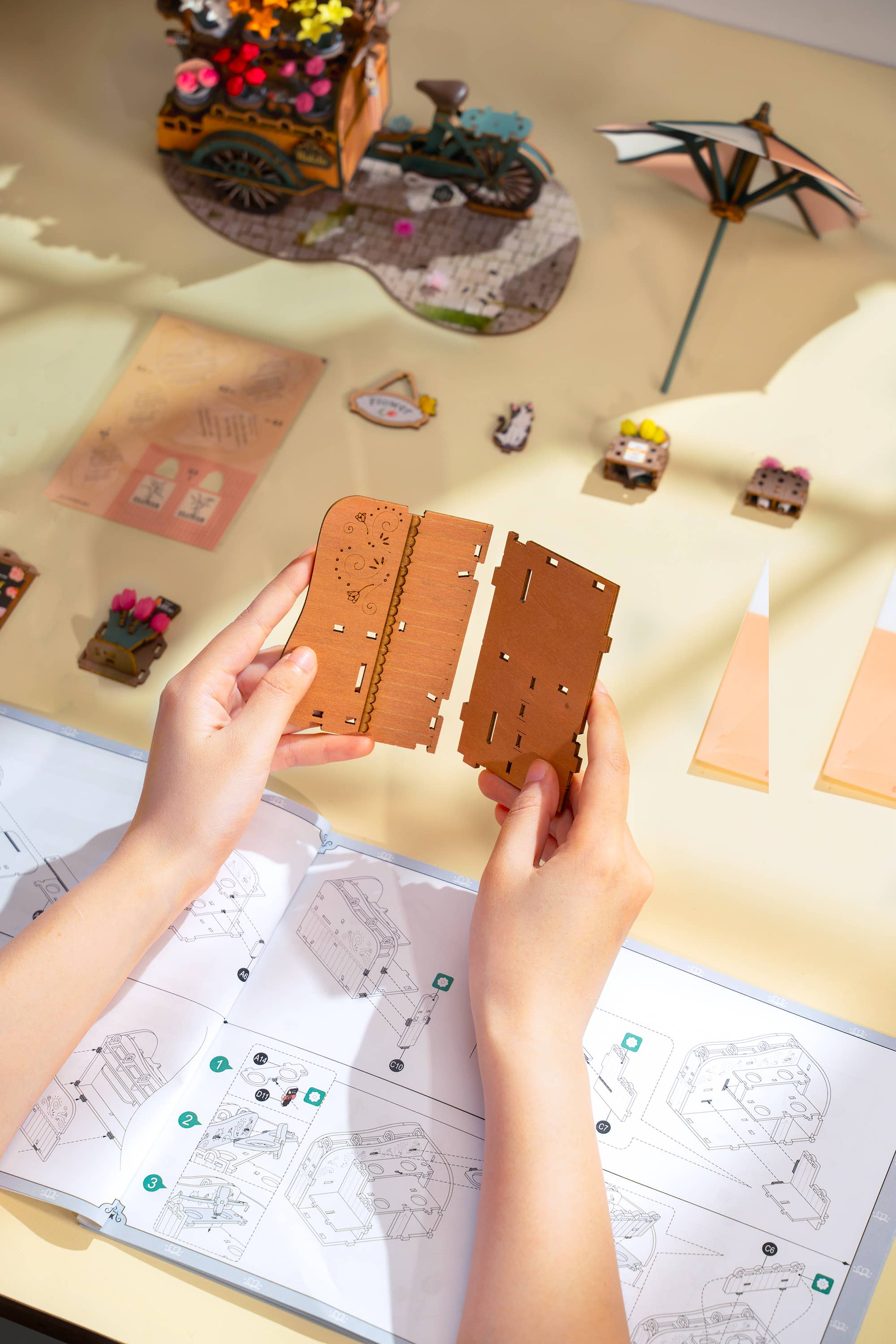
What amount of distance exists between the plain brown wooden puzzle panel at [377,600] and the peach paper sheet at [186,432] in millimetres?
513

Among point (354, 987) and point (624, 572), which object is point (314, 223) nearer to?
point (624, 572)

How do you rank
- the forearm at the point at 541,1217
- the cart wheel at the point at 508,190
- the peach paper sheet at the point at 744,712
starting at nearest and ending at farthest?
the forearm at the point at 541,1217 → the peach paper sheet at the point at 744,712 → the cart wheel at the point at 508,190

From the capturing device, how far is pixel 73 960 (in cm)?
111

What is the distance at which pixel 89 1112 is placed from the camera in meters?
1.17

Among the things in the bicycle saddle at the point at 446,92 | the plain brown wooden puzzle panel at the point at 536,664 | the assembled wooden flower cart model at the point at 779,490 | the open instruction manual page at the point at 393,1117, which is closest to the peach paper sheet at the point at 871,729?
A: the assembled wooden flower cart model at the point at 779,490

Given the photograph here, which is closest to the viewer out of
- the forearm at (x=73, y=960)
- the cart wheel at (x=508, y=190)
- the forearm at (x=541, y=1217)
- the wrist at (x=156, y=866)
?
the forearm at (x=541, y=1217)

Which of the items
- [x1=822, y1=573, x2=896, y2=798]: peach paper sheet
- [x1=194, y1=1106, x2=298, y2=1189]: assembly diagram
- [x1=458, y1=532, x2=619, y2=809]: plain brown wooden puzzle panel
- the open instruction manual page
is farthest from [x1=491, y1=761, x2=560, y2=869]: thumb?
[x1=822, y1=573, x2=896, y2=798]: peach paper sheet

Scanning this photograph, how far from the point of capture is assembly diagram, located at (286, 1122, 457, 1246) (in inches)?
44.3

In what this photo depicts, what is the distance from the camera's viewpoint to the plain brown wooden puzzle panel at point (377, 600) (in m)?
1.27

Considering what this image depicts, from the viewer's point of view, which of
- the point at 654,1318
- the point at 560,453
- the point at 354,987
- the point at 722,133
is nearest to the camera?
the point at 654,1318

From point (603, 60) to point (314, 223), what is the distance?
88cm

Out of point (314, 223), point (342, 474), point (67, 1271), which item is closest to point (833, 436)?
point (342, 474)

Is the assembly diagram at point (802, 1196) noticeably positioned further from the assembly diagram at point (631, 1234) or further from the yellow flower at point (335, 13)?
the yellow flower at point (335, 13)

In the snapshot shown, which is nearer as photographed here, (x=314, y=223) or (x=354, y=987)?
(x=354, y=987)
